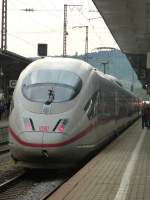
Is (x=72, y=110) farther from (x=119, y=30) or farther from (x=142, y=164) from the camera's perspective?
(x=119, y=30)

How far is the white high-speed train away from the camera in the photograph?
14.6 metres

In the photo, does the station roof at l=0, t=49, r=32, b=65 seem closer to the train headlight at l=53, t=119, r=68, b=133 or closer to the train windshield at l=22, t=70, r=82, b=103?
the train windshield at l=22, t=70, r=82, b=103

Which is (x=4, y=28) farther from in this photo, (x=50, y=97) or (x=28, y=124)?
(x=28, y=124)

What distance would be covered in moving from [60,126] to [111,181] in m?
3.30

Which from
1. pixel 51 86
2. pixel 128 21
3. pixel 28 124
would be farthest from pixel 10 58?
pixel 28 124

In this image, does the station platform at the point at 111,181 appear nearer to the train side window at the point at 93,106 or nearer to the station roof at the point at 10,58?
the train side window at the point at 93,106

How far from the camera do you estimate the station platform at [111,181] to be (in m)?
10.2

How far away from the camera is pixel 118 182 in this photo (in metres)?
11.6

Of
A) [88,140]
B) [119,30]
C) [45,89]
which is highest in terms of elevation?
[119,30]

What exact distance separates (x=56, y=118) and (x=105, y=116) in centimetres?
564

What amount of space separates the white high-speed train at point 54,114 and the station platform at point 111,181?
30.2 inches

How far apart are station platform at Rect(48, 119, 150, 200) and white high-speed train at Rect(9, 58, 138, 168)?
767mm

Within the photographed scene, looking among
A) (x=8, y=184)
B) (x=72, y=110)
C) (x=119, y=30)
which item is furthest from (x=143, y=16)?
(x=8, y=184)

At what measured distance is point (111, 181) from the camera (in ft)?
38.7
